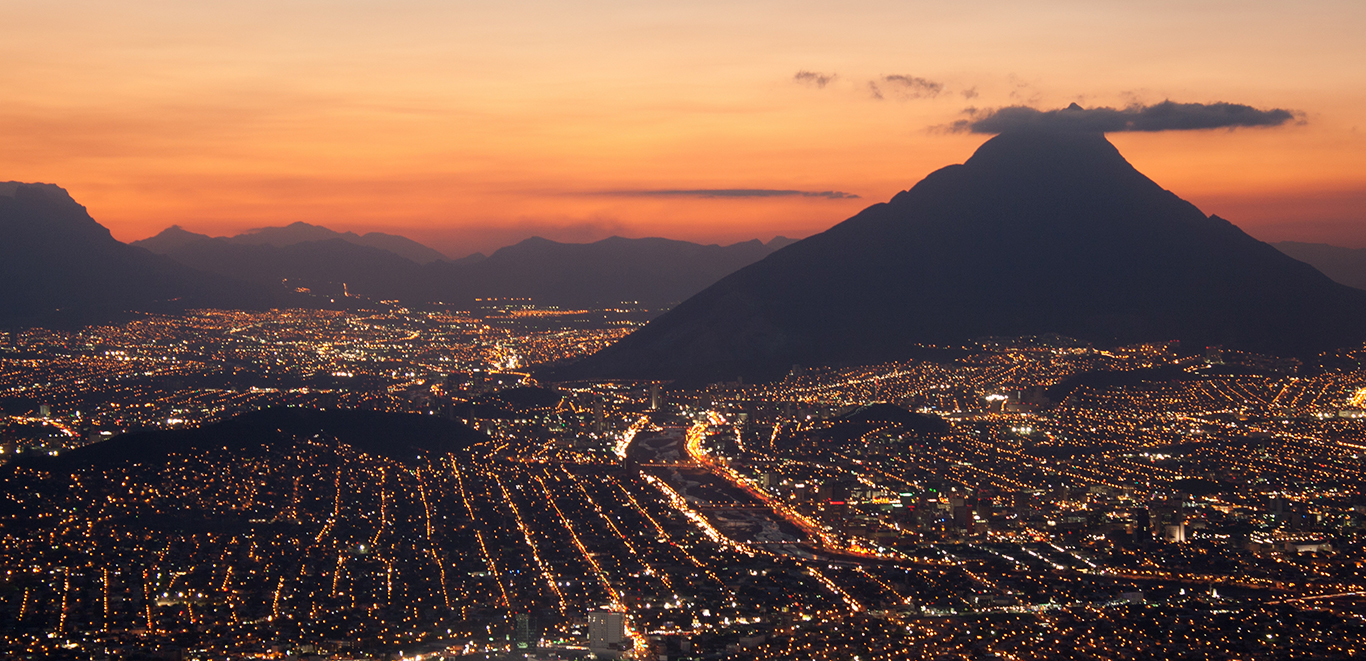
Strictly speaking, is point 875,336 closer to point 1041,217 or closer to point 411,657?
point 1041,217

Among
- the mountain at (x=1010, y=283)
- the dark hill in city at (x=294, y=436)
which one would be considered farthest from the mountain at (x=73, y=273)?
the dark hill in city at (x=294, y=436)

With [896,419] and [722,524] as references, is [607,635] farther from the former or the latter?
[896,419]

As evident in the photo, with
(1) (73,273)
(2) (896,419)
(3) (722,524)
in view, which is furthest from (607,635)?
(1) (73,273)

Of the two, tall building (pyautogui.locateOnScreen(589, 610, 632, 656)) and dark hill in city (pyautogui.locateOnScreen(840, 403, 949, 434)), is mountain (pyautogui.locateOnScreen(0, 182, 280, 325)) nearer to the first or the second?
dark hill in city (pyautogui.locateOnScreen(840, 403, 949, 434))

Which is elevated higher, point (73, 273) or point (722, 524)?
point (73, 273)

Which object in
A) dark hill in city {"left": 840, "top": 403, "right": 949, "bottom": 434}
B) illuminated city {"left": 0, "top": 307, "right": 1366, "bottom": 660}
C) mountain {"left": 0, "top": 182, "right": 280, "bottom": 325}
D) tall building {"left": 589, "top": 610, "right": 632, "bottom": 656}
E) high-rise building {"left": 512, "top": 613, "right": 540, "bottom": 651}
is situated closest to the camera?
tall building {"left": 589, "top": 610, "right": 632, "bottom": 656}

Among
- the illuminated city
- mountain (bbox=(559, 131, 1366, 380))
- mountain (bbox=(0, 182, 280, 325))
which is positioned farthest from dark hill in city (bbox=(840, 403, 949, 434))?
mountain (bbox=(0, 182, 280, 325))

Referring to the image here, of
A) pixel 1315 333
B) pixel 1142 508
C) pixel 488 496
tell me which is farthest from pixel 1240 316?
pixel 488 496
